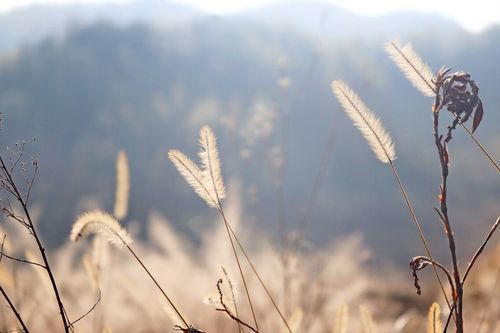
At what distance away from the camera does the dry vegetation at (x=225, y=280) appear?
867 mm

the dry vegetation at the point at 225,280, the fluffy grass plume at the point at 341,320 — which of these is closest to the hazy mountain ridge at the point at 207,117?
the dry vegetation at the point at 225,280

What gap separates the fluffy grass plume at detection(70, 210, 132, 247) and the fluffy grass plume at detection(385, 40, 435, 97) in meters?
0.48

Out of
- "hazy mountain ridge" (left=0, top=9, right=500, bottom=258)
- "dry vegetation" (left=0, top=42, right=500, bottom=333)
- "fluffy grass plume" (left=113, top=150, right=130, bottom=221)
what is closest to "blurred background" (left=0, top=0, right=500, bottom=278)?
"hazy mountain ridge" (left=0, top=9, right=500, bottom=258)

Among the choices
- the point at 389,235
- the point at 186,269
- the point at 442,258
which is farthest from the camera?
the point at 389,235

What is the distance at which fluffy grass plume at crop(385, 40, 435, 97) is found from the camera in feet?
2.97

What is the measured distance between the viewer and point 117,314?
3.77m

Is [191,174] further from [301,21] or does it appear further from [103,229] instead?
[301,21]

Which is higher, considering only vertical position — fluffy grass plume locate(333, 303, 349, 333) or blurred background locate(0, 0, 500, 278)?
blurred background locate(0, 0, 500, 278)

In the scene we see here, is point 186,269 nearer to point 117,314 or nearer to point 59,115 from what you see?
point 117,314

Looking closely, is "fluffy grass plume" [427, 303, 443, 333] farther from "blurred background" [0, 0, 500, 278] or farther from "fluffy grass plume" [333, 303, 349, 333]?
"blurred background" [0, 0, 500, 278]

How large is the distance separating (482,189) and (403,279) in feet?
32.8

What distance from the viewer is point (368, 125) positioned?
95 centimetres

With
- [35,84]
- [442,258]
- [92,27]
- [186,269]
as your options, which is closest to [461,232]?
[442,258]

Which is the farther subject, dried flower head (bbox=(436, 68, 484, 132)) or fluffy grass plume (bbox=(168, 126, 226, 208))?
fluffy grass plume (bbox=(168, 126, 226, 208))
